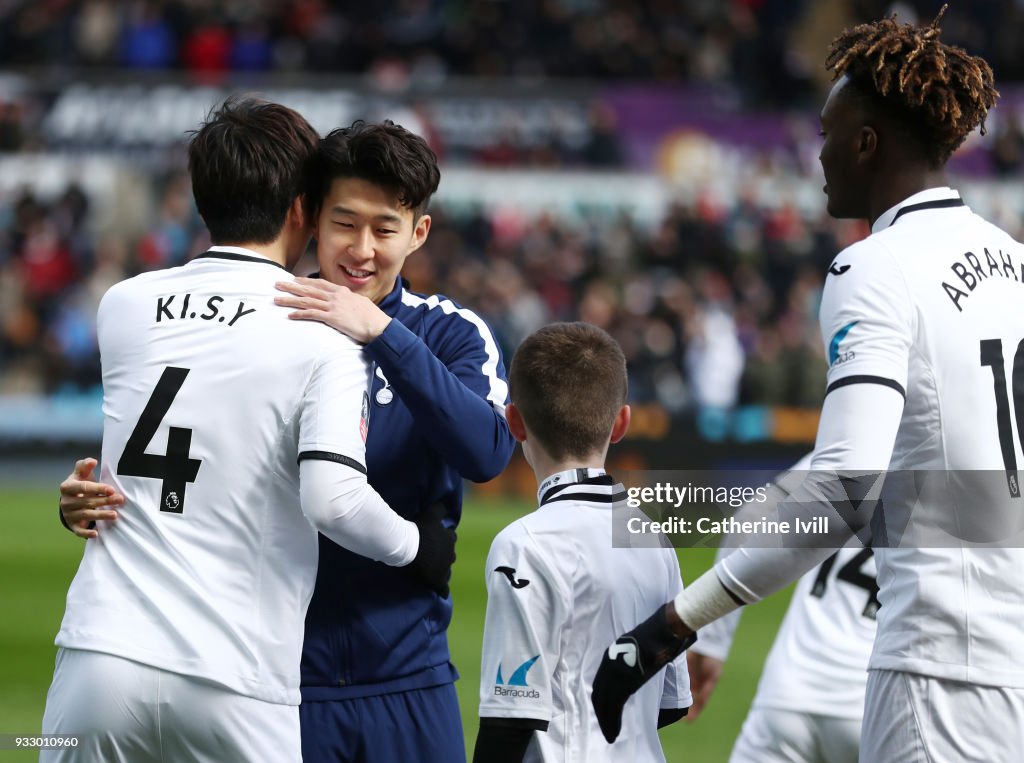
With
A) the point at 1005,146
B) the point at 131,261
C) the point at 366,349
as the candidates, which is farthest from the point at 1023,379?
the point at 1005,146

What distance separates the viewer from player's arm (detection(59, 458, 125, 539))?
293 centimetres

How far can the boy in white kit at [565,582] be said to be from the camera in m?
2.92

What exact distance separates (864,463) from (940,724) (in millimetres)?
585

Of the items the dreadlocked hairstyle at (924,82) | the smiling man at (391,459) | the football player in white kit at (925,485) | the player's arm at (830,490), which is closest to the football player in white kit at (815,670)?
the smiling man at (391,459)

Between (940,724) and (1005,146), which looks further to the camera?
(1005,146)

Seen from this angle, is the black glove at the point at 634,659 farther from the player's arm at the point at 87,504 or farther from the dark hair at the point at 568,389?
the player's arm at the point at 87,504

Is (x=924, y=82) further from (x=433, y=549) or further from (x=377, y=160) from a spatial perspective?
(x=433, y=549)

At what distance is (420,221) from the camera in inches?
144

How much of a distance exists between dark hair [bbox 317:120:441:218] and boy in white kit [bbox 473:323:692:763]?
52 centimetres

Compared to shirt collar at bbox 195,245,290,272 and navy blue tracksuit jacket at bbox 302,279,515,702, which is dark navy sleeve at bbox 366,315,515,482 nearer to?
navy blue tracksuit jacket at bbox 302,279,515,702

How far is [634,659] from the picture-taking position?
2.84m

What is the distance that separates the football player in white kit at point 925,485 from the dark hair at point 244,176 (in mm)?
1212

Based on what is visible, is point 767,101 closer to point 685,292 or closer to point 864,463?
point 685,292

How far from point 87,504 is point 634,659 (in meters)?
1.19
